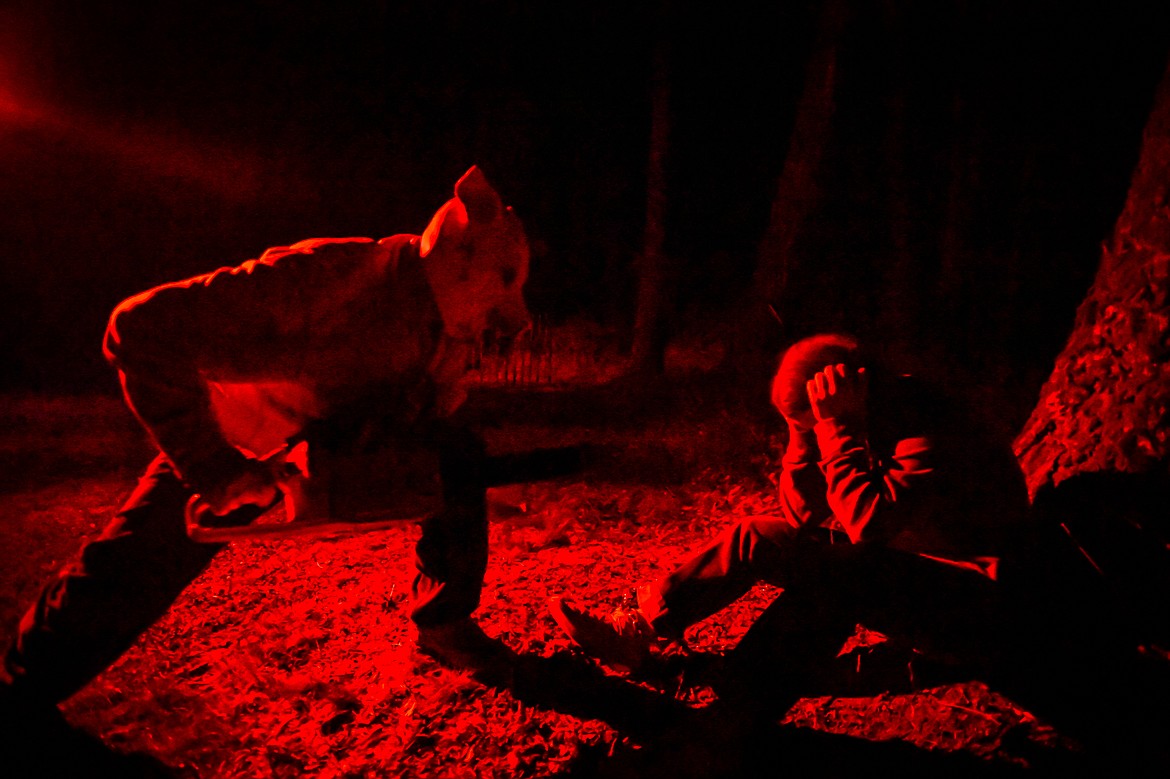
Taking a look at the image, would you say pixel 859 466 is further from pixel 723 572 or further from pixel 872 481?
pixel 723 572

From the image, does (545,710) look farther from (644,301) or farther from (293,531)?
(644,301)

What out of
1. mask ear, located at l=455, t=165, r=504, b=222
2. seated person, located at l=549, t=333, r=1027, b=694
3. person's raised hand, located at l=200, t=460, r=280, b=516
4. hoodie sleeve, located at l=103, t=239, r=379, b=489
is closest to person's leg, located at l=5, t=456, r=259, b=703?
person's raised hand, located at l=200, t=460, r=280, b=516

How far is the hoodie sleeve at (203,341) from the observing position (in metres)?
2.07

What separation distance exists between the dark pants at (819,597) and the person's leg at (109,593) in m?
1.71

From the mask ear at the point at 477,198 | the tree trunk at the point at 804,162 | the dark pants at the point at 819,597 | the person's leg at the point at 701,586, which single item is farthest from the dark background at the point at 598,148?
the mask ear at the point at 477,198

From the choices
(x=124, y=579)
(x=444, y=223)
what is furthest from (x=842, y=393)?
(x=124, y=579)

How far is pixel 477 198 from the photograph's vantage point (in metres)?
2.41

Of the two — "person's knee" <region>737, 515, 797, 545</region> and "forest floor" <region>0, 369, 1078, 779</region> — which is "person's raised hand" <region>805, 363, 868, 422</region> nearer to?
"person's knee" <region>737, 515, 797, 545</region>

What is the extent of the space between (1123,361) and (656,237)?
489cm

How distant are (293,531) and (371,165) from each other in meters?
9.96

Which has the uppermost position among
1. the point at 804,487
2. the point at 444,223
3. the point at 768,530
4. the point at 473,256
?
the point at 444,223

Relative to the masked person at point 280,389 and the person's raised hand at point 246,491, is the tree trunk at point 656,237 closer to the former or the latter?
the masked person at point 280,389

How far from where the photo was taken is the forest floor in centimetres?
247

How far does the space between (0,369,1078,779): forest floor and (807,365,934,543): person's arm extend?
0.83 m
